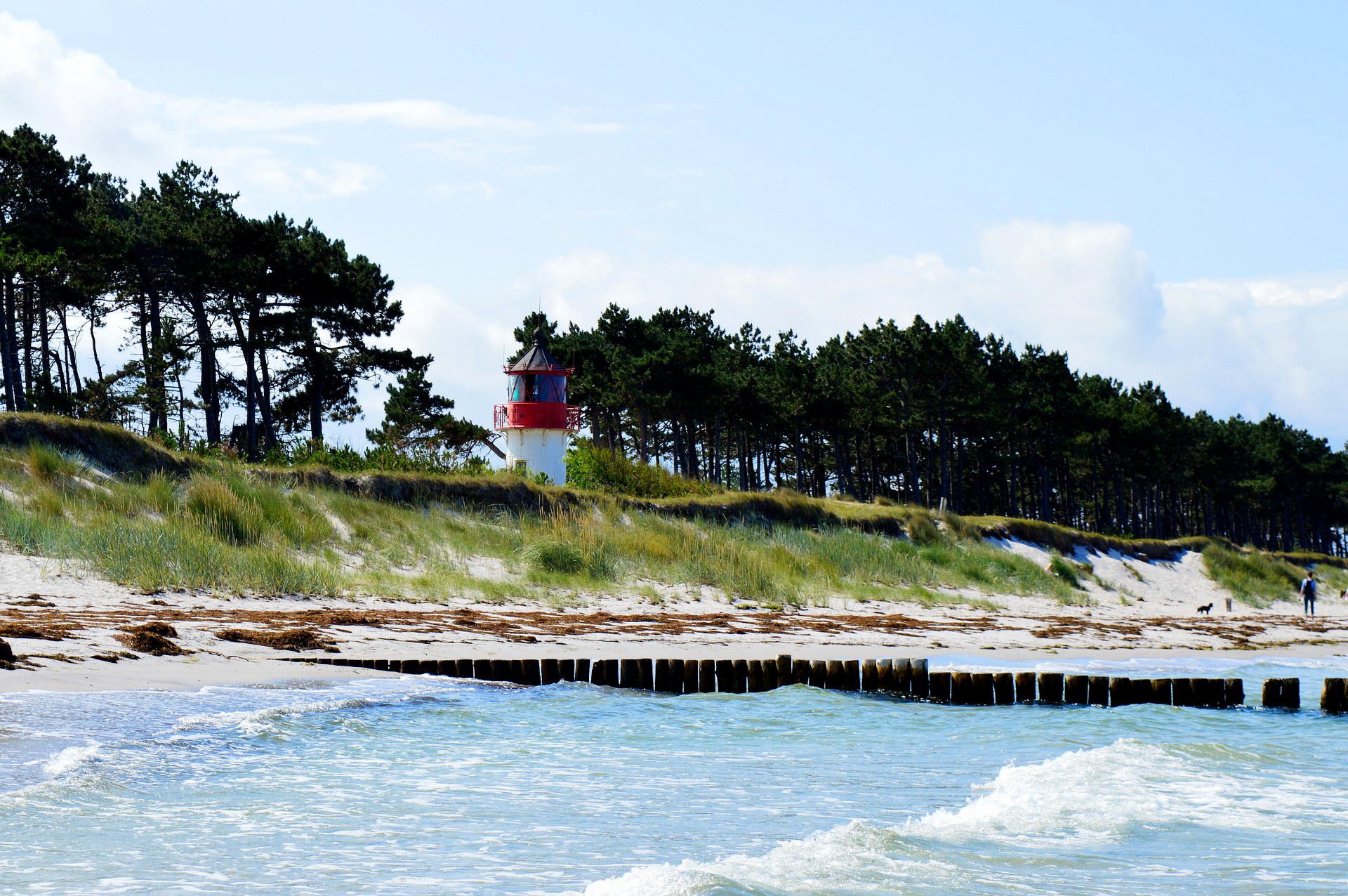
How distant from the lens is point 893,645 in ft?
58.1

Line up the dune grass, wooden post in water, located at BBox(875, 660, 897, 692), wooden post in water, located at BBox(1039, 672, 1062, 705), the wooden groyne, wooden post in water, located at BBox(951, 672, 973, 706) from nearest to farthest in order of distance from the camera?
the wooden groyne, wooden post in water, located at BBox(1039, 672, 1062, 705), wooden post in water, located at BBox(951, 672, 973, 706), wooden post in water, located at BBox(875, 660, 897, 692), the dune grass

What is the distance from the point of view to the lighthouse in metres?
37.4

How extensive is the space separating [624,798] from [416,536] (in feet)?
52.9

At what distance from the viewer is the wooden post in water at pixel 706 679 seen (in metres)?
13.3

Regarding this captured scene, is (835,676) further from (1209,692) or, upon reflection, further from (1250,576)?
(1250,576)

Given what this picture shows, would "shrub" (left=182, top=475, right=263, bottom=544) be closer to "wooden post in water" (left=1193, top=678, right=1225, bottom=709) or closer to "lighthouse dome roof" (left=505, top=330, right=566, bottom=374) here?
"wooden post in water" (left=1193, top=678, right=1225, bottom=709)

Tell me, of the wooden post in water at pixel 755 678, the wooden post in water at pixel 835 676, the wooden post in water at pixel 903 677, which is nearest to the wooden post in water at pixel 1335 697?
the wooden post in water at pixel 903 677

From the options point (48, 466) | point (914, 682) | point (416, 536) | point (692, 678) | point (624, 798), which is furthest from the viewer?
point (416, 536)

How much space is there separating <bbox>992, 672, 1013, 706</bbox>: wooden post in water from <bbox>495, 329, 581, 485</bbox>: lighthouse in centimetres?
2454

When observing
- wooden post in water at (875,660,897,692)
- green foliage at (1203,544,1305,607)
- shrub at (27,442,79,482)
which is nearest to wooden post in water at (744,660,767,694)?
wooden post in water at (875,660,897,692)

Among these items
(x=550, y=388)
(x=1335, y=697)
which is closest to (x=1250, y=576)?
(x=550, y=388)

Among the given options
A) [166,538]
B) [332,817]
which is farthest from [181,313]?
[332,817]

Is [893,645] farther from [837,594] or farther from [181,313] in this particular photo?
[181,313]

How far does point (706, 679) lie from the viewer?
13359 millimetres
